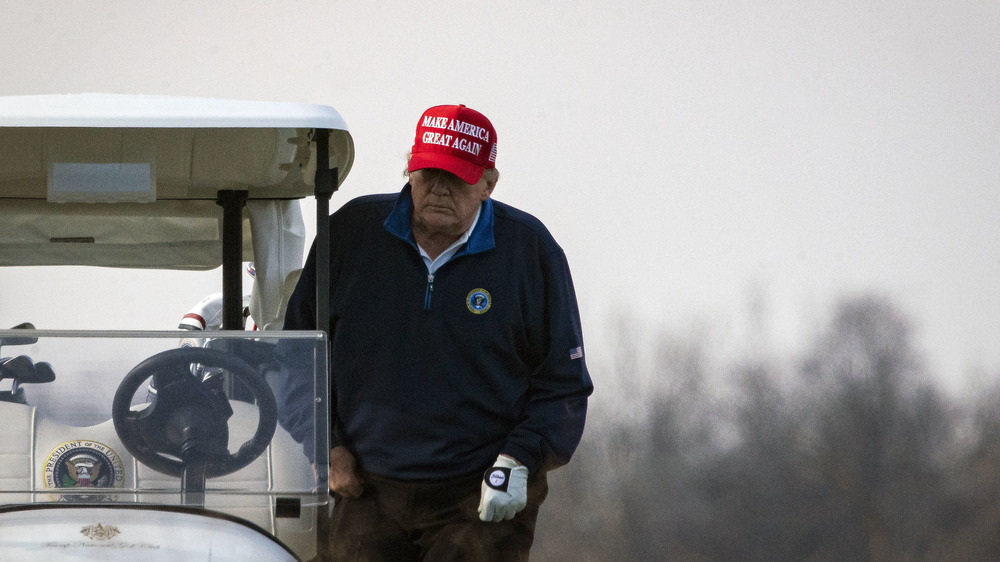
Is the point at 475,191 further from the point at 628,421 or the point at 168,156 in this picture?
the point at 628,421

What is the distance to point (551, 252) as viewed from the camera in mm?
2619

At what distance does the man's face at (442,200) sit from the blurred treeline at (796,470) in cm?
920

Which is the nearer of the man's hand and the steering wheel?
the steering wheel

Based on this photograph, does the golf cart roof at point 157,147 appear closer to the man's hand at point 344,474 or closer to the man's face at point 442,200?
the man's face at point 442,200

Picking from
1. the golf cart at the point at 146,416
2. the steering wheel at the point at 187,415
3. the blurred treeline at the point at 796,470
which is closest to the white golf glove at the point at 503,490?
the golf cart at the point at 146,416

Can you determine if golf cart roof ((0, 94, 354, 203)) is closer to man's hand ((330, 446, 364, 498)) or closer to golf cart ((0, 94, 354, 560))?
golf cart ((0, 94, 354, 560))

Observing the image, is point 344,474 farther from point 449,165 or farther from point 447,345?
point 449,165

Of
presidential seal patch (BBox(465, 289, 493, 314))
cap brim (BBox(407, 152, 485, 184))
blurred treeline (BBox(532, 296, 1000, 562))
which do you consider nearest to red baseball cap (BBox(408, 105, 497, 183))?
cap brim (BBox(407, 152, 485, 184))

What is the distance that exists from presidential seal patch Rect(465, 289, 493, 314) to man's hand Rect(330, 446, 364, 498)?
0.46 m

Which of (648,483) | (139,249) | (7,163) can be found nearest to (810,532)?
(648,483)

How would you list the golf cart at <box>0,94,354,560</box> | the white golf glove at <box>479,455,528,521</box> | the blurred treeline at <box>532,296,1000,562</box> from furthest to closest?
the blurred treeline at <box>532,296,1000,562</box> < the white golf glove at <box>479,455,528,521</box> < the golf cart at <box>0,94,354,560</box>

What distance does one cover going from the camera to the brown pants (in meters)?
2.53

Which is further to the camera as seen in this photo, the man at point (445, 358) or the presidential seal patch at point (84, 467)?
the man at point (445, 358)

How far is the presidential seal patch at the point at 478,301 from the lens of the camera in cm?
253
